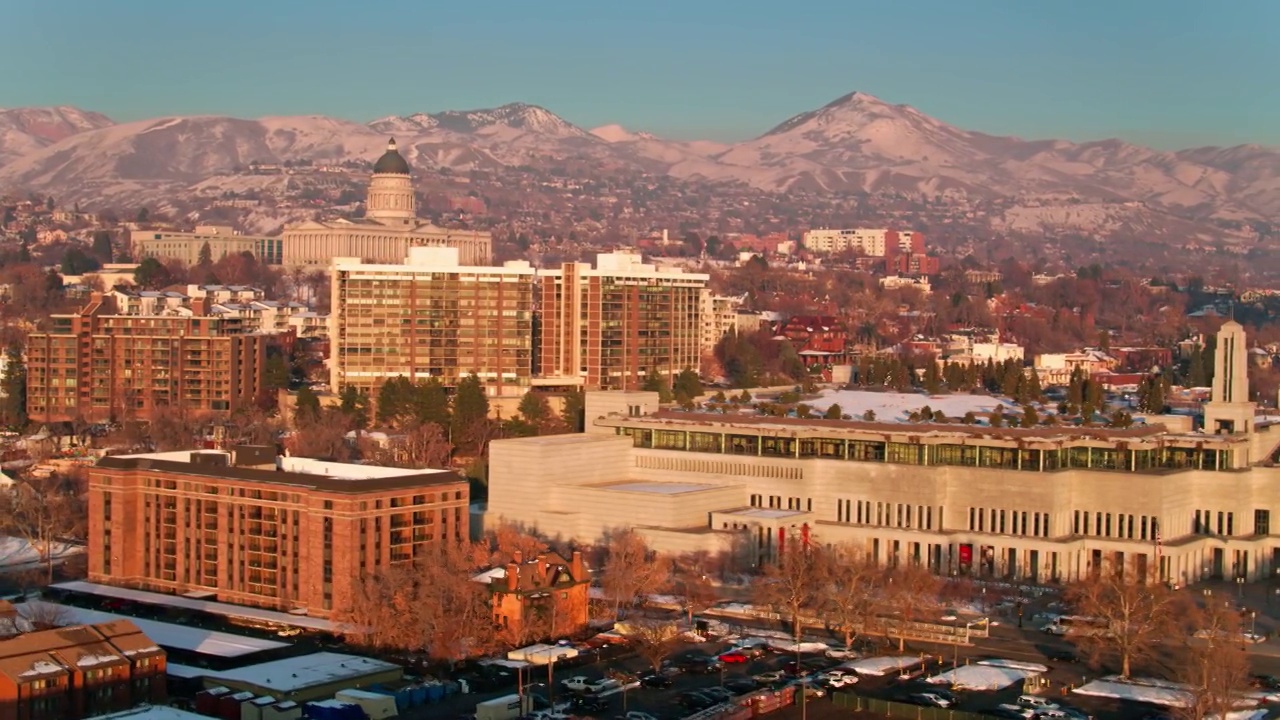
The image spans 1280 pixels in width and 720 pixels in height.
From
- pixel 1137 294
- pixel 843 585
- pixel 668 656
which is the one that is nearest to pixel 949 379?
pixel 843 585

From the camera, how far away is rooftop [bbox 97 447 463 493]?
39.2m

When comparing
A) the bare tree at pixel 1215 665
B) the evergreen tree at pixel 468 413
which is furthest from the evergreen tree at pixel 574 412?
the bare tree at pixel 1215 665

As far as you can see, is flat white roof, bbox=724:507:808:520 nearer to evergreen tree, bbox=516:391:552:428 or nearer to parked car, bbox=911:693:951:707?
parked car, bbox=911:693:951:707

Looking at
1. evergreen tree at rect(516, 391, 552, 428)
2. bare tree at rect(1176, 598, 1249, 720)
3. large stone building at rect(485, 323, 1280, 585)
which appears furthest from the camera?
evergreen tree at rect(516, 391, 552, 428)

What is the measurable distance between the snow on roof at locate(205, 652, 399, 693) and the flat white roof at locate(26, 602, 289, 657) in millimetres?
1266

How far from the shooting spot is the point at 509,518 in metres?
45.6

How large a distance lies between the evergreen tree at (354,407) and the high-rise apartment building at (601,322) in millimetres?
7979

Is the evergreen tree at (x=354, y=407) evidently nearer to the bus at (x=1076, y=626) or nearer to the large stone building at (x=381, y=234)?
the bus at (x=1076, y=626)

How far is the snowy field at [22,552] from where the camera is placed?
45125mm

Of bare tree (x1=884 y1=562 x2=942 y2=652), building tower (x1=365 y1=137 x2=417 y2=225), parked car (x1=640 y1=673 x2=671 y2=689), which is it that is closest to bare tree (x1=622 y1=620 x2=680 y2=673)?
parked car (x1=640 y1=673 x2=671 y2=689)

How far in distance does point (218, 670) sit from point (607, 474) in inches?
619

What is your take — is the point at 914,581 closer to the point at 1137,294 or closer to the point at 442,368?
the point at 442,368

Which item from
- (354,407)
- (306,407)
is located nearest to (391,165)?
(354,407)

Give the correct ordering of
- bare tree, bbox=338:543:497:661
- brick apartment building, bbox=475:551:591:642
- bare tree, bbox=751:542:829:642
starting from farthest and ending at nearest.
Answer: bare tree, bbox=751:542:829:642
brick apartment building, bbox=475:551:591:642
bare tree, bbox=338:543:497:661
